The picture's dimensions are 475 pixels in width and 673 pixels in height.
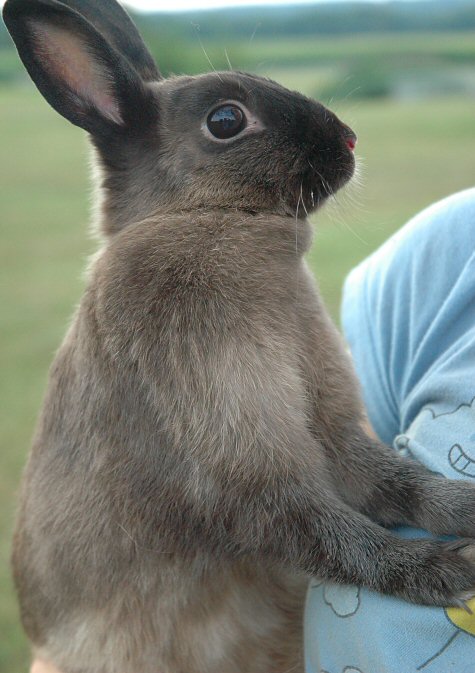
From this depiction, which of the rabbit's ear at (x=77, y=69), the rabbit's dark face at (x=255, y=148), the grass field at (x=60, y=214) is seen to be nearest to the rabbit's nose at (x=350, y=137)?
the rabbit's dark face at (x=255, y=148)

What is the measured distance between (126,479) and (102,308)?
1.27ft

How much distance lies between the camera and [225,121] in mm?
1871

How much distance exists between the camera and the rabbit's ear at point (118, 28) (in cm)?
206

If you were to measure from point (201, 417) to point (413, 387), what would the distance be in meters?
0.57

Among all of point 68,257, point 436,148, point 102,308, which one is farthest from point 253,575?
point 436,148

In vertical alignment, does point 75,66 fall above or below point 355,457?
above

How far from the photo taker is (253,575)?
6.14 feet

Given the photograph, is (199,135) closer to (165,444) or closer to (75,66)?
(75,66)

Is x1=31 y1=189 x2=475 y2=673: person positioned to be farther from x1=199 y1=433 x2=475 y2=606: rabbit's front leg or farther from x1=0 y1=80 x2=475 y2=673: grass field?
x1=0 y1=80 x2=475 y2=673: grass field

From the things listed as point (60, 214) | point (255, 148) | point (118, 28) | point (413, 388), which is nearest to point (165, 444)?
point (413, 388)

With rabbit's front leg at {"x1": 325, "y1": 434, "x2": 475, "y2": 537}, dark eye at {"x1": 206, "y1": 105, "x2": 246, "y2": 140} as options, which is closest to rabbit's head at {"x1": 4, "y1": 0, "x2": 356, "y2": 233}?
dark eye at {"x1": 206, "y1": 105, "x2": 246, "y2": 140}

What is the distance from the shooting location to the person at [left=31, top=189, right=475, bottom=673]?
4.73ft

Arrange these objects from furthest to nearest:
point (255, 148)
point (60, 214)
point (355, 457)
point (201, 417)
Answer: point (60, 214)
point (255, 148)
point (355, 457)
point (201, 417)

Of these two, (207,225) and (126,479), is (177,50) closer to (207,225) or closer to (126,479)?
(207,225)
